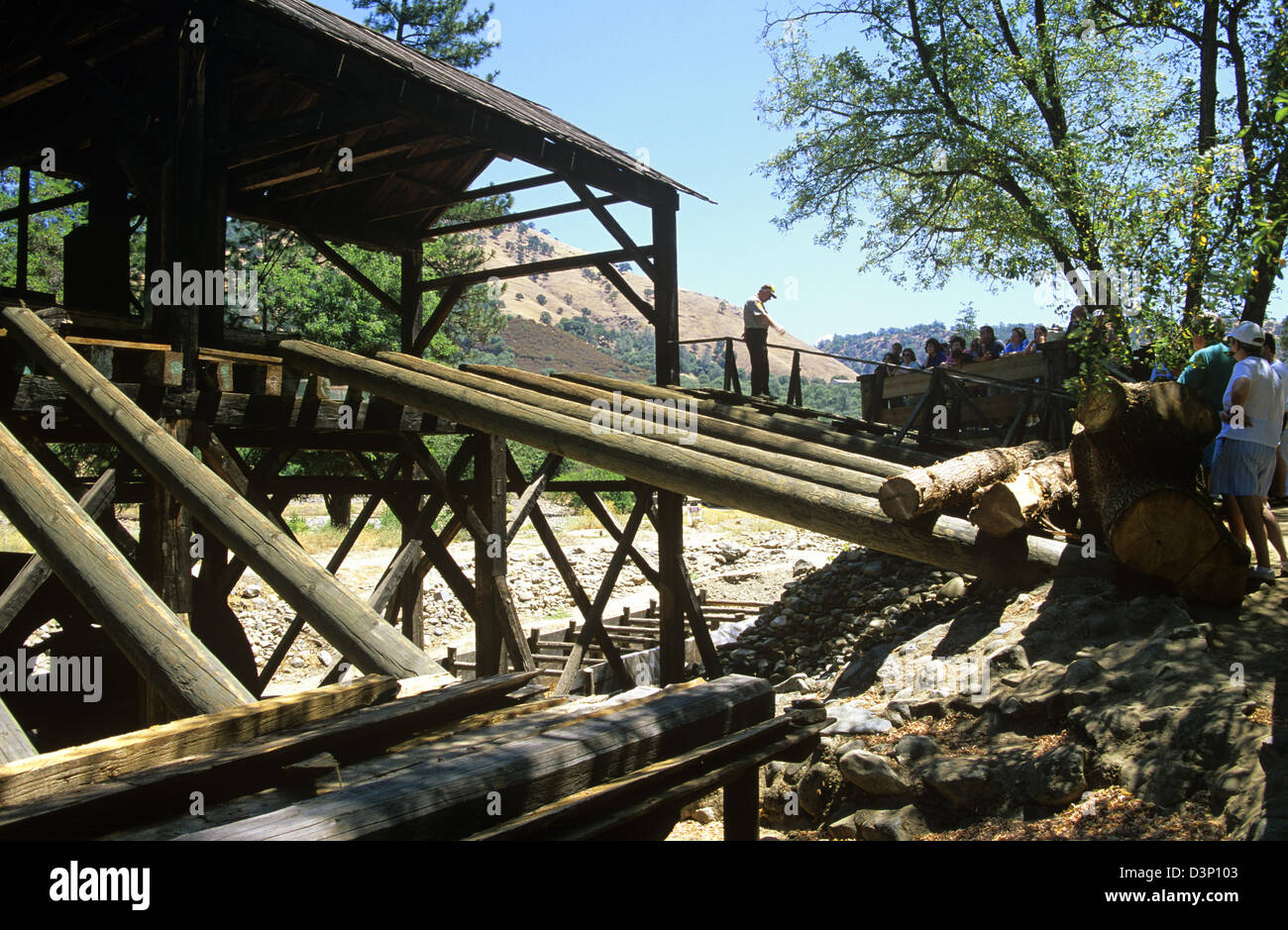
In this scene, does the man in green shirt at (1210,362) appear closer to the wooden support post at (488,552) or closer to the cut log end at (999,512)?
the cut log end at (999,512)

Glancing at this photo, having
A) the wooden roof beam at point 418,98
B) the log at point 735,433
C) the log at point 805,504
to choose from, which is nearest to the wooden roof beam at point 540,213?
the wooden roof beam at point 418,98

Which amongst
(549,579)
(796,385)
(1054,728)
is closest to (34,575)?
(1054,728)

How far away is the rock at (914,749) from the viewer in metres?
4.98

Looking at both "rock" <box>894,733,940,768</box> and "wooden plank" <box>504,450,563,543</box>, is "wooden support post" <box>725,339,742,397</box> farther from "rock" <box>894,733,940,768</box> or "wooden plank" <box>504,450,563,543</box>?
"rock" <box>894,733,940,768</box>

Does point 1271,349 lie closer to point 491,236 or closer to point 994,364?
point 994,364

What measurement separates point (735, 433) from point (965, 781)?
2450mm

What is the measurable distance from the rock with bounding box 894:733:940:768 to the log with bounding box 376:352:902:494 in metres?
1.54

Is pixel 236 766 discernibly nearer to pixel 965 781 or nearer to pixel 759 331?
pixel 965 781

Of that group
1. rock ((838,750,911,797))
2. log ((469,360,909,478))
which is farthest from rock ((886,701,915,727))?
log ((469,360,909,478))

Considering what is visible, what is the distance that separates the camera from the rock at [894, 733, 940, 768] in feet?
16.4

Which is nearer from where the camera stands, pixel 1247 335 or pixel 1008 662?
pixel 1247 335

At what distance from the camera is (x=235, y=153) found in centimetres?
688

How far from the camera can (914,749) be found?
5047 millimetres

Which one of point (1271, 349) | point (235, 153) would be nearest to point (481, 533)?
point (235, 153)
